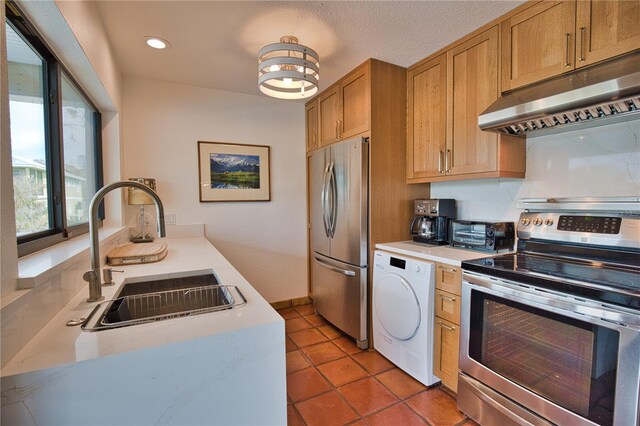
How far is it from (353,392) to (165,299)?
52.2 inches

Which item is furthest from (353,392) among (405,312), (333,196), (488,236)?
(333,196)

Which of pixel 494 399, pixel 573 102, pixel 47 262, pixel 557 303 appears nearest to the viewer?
pixel 47 262

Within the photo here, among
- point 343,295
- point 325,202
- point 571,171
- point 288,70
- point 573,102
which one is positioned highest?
point 288,70

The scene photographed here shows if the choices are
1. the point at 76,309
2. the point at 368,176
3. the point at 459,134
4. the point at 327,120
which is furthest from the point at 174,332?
the point at 327,120

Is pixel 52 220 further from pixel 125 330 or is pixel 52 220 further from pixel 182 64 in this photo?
pixel 182 64

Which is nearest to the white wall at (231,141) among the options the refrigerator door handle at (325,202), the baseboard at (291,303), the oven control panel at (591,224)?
the baseboard at (291,303)

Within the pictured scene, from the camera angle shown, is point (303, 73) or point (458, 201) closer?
point (303, 73)

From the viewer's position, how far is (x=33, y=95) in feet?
4.55

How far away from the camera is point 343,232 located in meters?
2.60

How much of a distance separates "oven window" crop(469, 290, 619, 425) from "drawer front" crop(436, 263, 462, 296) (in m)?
0.17

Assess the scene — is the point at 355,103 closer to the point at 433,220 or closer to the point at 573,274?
the point at 433,220

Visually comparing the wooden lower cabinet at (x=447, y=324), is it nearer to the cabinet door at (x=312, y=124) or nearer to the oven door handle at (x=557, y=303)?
the oven door handle at (x=557, y=303)

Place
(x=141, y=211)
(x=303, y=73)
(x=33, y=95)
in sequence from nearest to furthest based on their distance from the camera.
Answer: (x=33, y=95), (x=303, y=73), (x=141, y=211)

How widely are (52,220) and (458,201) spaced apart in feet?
8.78
